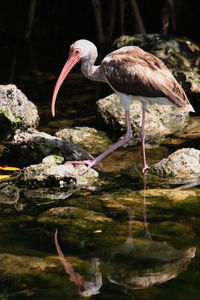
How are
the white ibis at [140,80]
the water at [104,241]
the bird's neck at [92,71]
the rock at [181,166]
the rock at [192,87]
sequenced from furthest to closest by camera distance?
1. the rock at [192,87]
2. the bird's neck at [92,71]
3. the white ibis at [140,80]
4. the rock at [181,166]
5. the water at [104,241]

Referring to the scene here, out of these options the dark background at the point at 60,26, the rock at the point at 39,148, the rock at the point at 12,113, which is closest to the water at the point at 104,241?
the rock at the point at 39,148

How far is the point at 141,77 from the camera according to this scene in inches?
273

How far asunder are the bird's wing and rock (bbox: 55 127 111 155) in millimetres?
1223

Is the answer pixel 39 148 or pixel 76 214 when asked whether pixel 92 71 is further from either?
pixel 76 214

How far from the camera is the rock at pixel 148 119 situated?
8.53 m

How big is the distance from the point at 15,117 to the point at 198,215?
347 centimetres

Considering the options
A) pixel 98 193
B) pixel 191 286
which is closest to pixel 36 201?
pixel 98 193

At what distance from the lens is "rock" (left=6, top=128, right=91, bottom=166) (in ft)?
23.1

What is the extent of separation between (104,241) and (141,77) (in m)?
2.80

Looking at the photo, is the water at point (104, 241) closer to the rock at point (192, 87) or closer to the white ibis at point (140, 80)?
the white ibis at point (140, 80)

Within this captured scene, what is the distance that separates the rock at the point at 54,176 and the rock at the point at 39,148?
0.55 meters

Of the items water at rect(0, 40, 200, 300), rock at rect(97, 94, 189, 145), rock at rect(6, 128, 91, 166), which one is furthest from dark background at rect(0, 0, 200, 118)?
water at rect(0, 40, 200, 300)

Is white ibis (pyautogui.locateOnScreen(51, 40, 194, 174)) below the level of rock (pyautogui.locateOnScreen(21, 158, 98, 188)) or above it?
above

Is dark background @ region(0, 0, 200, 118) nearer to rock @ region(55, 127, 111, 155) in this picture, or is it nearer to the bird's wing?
rock @ region(55, 127, 111, 155)
